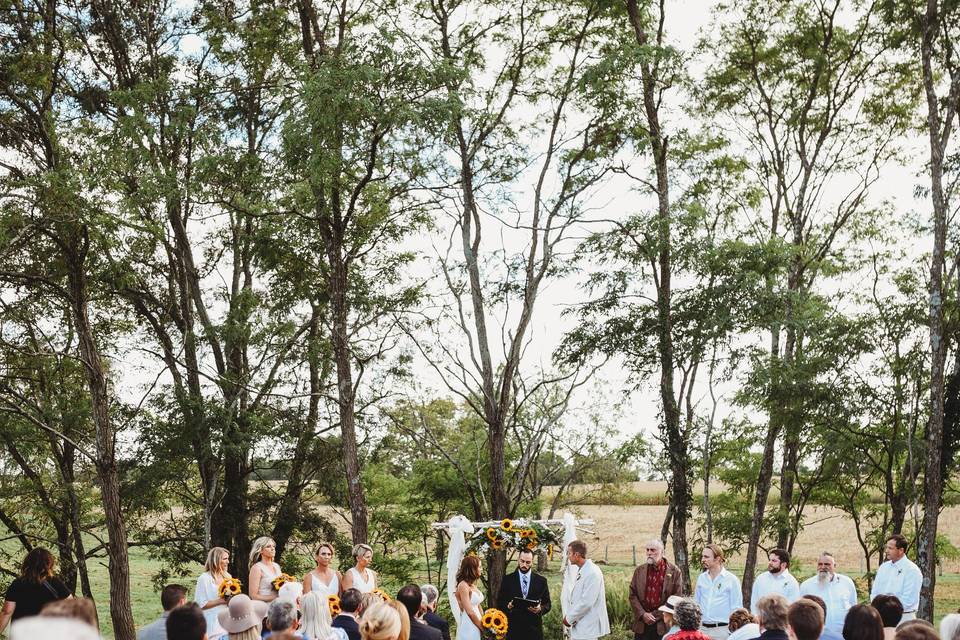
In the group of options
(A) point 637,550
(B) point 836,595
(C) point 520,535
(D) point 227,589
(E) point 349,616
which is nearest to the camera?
(E) point 349,616

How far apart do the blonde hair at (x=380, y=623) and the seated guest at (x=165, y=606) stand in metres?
1.69

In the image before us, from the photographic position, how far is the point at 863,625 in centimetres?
491

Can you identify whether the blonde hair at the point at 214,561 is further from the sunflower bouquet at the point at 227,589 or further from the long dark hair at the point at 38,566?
the long dark hair at the point at 38,566

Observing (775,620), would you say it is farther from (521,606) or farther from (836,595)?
(521,606)

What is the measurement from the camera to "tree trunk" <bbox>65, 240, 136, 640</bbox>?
14.9 metres

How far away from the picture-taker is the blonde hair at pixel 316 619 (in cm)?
582

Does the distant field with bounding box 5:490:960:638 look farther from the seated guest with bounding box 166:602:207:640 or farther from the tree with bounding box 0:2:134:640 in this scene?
the seated guest with bounding box 166:602:207:640

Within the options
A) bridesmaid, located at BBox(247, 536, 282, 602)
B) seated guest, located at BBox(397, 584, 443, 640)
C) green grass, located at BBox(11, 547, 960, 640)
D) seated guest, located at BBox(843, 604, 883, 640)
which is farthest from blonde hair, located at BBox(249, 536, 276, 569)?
green grass, located at BBox(11, 547, 960, 640)

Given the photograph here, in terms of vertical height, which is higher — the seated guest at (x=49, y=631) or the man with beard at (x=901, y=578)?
the seated guest at (x=49, y=631)

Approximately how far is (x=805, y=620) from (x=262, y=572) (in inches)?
226

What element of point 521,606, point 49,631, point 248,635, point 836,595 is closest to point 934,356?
point 836,595

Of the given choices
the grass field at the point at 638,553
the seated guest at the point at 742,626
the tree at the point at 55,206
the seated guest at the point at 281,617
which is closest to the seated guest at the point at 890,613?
the seated guest at the point at 742,626

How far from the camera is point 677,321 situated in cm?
1631

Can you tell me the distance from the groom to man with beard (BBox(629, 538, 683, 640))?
44.0 inches
